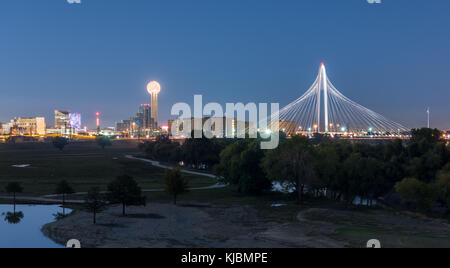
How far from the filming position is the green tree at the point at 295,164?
37.4 meters

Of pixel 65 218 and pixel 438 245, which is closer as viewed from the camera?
pixel 438 245

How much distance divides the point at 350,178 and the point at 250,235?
19.2 meters

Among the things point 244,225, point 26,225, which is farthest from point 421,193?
point 26,225

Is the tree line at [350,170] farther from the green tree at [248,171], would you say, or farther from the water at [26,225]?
the water at [26,225]

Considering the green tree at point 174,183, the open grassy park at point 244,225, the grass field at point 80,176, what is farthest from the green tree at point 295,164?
the grass field at point 80,176

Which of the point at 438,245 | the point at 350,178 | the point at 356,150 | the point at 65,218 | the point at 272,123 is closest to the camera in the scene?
the point at 438,245

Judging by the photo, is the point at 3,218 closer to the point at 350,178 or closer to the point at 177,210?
the point at 177,210

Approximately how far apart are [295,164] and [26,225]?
23.1 meters

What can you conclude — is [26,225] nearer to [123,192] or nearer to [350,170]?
[123,192]

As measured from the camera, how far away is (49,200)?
35688 millimetres

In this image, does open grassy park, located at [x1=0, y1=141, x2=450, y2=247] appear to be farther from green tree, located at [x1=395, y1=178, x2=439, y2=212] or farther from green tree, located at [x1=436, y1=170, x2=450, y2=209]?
green tree, located at [x1=436, y1=170, x2=450, y2=209]

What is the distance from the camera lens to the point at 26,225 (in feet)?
87.9

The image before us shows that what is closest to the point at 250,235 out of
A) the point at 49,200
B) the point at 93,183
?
the point at 49,200
